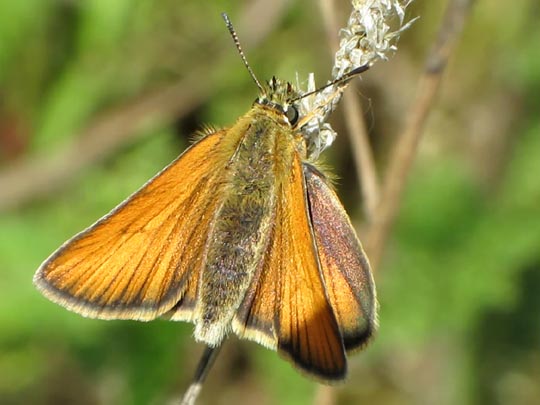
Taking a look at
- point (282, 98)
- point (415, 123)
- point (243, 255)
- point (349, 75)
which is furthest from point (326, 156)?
point (349, 75)

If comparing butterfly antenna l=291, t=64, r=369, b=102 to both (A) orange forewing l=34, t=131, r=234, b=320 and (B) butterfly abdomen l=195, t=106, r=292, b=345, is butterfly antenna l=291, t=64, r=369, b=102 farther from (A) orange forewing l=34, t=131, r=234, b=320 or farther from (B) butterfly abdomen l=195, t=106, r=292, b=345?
(A) orange forewing l=34, t=131, r=234, b=320

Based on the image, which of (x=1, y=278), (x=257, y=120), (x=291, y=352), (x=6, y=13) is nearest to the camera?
(x=291, y=352)

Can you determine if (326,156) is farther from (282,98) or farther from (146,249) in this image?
(146,249)


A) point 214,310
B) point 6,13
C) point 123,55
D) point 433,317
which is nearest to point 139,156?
point 123,55

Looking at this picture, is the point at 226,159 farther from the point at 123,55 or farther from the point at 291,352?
the point at 123,55

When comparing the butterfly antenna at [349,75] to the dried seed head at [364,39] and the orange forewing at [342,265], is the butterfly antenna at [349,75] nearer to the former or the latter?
the dried seed head at [364,39]

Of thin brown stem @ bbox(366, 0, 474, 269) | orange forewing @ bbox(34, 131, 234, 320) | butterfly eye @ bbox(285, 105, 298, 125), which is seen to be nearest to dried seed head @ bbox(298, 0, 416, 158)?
butterfly eye @ bbox(285, 105, 298, 125)

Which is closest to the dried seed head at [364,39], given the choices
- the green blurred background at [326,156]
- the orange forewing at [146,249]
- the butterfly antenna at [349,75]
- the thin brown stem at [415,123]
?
the butterfly antenna at [349,75]

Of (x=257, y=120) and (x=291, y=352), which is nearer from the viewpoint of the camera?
(x=291, y=352)
